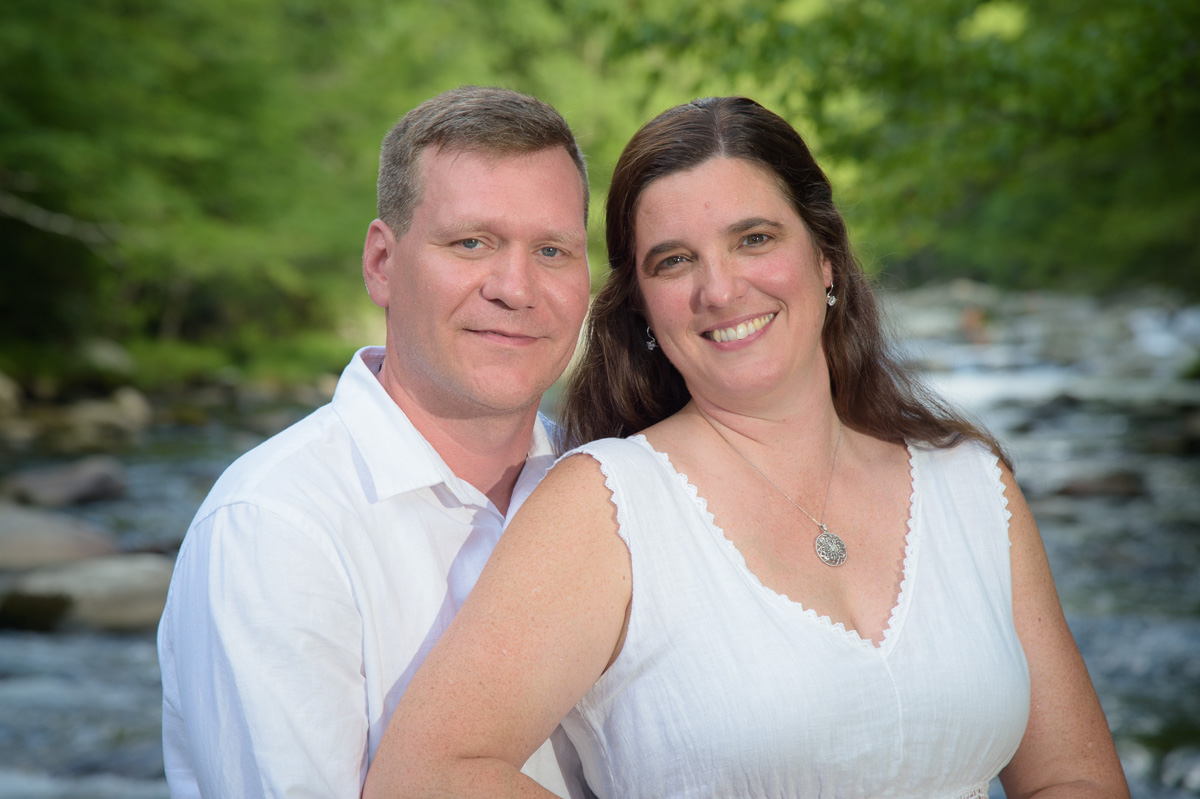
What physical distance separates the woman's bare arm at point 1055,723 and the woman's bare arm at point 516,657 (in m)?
0.92

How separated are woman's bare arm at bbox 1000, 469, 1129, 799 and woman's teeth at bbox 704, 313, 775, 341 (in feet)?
2.57

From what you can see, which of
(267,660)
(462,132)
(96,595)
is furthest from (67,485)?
(267,660)

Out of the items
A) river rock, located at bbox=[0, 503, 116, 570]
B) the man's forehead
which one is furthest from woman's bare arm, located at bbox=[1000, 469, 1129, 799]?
river rock, located at bbox=[0, 503, 116, 570]

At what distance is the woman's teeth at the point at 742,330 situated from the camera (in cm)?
219

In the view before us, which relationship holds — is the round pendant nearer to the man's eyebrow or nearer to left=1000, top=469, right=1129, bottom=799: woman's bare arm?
left=1000, top=469, right=1129, bottom=799: woman's bare arm

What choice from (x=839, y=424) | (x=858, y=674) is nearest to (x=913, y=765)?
(x=858, y=674)

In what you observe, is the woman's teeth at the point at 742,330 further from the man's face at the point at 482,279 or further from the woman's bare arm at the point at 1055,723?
the woman's bare arm at the point at 1055,723

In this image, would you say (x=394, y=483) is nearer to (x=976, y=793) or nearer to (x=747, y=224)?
(x=747, y=224)

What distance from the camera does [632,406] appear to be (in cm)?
258

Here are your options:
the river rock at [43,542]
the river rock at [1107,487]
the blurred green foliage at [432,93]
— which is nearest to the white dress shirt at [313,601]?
the blurred green foliage at [432,93]

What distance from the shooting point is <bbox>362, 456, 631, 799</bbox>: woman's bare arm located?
5.63ft

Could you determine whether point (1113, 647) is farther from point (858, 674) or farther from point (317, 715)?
point (317, 715)

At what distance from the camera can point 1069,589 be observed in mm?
7699

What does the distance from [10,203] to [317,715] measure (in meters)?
13.8
